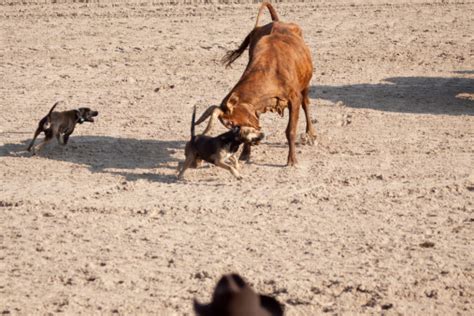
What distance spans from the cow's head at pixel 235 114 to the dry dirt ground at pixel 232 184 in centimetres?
69

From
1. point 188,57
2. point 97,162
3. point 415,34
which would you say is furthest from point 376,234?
point 415,34

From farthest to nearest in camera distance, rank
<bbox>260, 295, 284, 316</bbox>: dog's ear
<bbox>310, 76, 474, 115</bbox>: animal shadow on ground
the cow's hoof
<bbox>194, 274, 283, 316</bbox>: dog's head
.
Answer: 1. <bbox>310, 76, 474, 115</bbox>: animal shadow on ground
2. the cow's hoof
3. <bbox>260, 295, 284, 316</bbox>: dog's ear
4. <bbox>194, 274, 283, 316</bbox>: dog's head

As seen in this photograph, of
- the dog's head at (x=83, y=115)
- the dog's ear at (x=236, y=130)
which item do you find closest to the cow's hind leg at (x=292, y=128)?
the dog's ear at (x=236, y=130)

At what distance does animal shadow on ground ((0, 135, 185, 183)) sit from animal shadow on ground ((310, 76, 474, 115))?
3.59 m

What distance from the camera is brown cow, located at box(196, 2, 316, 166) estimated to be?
12.7m

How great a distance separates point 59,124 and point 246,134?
10.1ft

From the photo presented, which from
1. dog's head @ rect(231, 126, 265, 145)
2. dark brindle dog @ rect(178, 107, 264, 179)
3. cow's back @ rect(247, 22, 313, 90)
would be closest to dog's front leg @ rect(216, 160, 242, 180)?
dark brindle dog @ rect(178, 107, 264, 179)

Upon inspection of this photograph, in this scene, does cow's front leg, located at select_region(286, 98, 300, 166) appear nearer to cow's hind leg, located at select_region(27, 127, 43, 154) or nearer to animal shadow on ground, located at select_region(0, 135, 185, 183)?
animal shadow on ground, located at select_region(0, 135, 185, 183)

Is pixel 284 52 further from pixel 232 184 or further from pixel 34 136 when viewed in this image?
pixel 34 136

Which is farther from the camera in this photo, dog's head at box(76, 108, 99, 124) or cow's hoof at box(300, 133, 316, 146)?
cow's hoof at box(300, 133, 316, 146)

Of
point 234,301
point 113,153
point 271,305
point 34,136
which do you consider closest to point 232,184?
point 113,153

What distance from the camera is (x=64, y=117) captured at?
1400 cm

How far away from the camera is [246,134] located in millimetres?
12172

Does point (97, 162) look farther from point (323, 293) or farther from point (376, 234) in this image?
point (323, 293)
